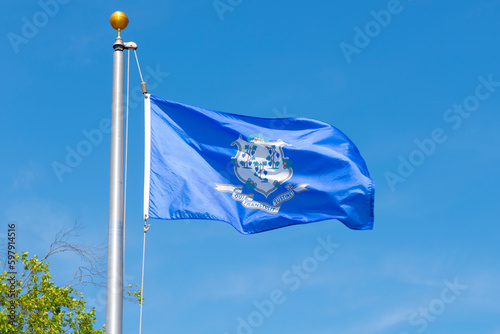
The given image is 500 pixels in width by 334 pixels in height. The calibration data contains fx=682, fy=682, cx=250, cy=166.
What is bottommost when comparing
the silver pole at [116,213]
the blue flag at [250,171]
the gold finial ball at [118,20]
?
the silver pole at [116,213]

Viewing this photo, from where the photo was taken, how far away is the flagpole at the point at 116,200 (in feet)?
28.5

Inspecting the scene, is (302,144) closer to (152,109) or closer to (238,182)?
(238,182)

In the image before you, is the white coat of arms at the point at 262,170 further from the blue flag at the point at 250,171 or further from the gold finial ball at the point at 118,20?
the gold finial ball at the point at 118,20

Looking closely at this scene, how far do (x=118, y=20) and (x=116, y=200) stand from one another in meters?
2.86

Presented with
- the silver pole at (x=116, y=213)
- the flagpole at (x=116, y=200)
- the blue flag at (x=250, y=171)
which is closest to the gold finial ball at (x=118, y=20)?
the flagpole at (x=116, y=200)

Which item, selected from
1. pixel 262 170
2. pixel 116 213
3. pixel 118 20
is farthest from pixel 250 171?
pixel 116 213

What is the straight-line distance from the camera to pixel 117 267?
8836mm

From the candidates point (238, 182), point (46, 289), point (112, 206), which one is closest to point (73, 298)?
point (46, 289)

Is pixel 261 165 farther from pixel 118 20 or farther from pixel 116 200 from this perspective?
pixel 116 200

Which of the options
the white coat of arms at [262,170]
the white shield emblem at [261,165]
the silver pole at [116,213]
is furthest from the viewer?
the white shield emblem at [261,165]

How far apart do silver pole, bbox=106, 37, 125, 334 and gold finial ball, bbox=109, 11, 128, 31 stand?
442 mm

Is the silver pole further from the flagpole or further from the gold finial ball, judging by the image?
the gold finial ball

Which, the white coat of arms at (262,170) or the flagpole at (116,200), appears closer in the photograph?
the flagpole at (116,200)

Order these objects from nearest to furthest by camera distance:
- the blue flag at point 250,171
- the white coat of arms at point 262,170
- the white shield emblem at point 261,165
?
the blue flag at point 250,171, the white coat of arms at point 262,170, the white shield emblem at point 261,165
